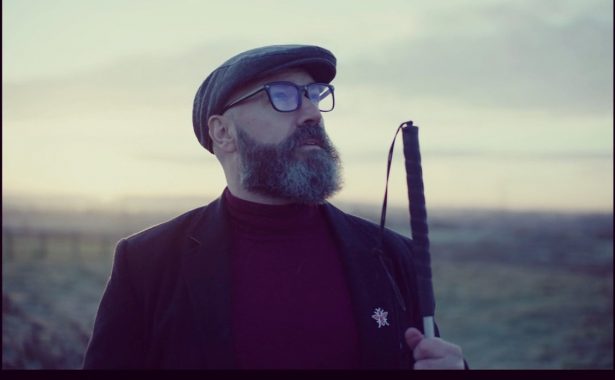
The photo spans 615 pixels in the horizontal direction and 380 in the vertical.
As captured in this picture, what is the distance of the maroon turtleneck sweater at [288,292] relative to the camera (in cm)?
259

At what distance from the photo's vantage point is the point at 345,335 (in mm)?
2646

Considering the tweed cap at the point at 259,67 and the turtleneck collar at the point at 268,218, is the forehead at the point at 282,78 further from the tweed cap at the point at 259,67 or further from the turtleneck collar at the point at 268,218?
the turtleneck collar at the point at 268,218

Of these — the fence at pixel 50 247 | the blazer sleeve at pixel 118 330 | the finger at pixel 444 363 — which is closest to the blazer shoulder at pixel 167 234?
the blazer sleeve at pixel 118 330

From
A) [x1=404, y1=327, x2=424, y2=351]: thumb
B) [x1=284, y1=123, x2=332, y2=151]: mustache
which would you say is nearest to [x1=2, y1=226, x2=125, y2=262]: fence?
[x1=284, y1=123, x2=332, y2=151]: mustache

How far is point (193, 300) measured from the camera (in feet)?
8.63

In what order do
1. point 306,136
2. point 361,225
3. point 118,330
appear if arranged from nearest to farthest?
point 118,330
point 306,136
point 361,225

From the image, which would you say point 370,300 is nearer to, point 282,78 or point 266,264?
point 266,264

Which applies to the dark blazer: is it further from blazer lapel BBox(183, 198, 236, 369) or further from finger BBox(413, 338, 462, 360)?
finger BBox(413, 338, 462, 360)

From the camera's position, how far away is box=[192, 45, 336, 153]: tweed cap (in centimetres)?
285

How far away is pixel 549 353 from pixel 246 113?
11.4 meters

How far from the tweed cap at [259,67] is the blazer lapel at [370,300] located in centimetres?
73

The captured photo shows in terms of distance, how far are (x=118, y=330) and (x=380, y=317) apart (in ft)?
3.64

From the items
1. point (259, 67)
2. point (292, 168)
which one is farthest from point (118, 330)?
point (259, 67)

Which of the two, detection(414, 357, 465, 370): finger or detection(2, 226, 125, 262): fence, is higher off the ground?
detection(2, 226, 125, 262): fence
